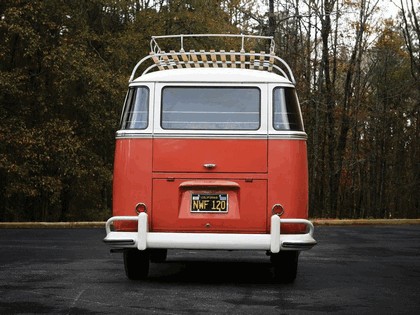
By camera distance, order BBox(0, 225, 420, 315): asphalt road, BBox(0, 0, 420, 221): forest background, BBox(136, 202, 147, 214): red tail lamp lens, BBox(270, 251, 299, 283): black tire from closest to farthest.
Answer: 1. BBox(0, 225, 420, 315): asphalt road
2. BBox(136, 202, 147, 214): red tail lamp lens
3. BBox(270, 251, 299, 283): black tire
4. BBox(0, 0, 420, 221): forest background

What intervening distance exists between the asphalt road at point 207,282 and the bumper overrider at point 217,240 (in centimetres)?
45

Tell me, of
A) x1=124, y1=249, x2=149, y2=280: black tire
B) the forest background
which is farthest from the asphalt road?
the forest background

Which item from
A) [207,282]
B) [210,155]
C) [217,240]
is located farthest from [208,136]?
[207,282]

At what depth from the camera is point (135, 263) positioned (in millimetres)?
10891

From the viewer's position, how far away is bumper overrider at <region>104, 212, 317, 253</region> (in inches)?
395

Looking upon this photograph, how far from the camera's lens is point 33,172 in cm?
3212

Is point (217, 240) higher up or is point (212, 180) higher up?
point (212, 180)

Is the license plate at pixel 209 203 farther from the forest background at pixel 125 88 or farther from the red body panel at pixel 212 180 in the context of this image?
the forest background at pixel 125 88

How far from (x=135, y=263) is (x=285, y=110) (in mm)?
2457

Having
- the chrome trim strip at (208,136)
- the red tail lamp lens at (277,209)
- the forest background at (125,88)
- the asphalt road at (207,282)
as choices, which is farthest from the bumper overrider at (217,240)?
the forest background at (125,88)

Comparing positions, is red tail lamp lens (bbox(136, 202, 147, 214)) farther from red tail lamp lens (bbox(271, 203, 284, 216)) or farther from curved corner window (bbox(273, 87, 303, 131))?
curved corner window (bbox(273, 87, 303, 131))

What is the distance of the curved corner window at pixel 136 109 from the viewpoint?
1057cm

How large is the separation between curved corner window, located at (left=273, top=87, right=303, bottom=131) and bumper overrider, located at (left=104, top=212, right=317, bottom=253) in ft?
3.50

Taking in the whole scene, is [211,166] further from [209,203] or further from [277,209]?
[277,209]
